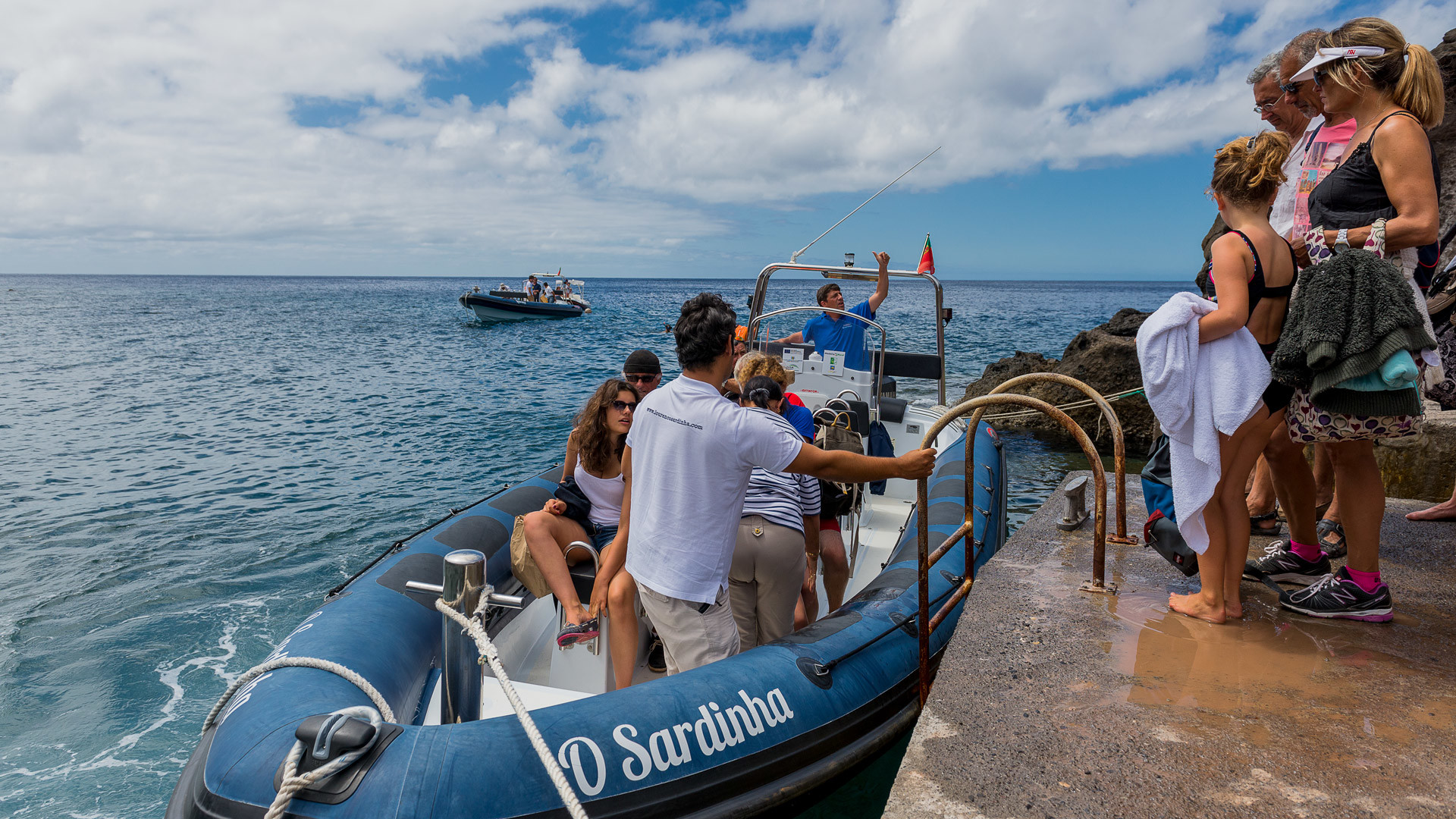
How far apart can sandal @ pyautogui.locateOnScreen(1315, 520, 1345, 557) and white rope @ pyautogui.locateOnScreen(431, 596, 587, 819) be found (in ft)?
9.03

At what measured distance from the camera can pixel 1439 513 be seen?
3.22 meters

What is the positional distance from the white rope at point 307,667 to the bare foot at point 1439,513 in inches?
163

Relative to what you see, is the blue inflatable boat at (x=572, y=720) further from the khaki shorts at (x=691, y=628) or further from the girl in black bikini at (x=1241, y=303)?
the girl in black bikini at (x=1241, y=303)

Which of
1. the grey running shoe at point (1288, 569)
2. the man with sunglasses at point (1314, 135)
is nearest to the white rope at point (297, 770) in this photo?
the grey running shoe at point (1288, 569)

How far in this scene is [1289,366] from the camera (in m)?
2.19

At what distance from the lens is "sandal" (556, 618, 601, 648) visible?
292cm

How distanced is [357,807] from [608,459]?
1.79 metres

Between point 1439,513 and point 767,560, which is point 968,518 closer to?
point 767,560

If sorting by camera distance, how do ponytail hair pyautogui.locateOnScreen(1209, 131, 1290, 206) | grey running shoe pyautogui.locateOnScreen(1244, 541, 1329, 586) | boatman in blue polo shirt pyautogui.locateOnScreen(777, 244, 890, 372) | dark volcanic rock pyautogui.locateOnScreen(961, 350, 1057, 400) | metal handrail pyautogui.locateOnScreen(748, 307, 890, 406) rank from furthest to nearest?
dark volcanic rock pyautogui.locateOnScreen(961, 350, 1057, 400) < boatman in blue polo shirt pyautogui.locateOnScreen(777, 244, 890, 372) < metal handrail pyautogui.locateOnScreen(748, 307, 890, 406) < grey running shoe pyautogui.locateOnScreen(1244, 541, 1329, 586) < ponytail hair pyautogui.locateOnScreen(1209, 131, 1290, 206)

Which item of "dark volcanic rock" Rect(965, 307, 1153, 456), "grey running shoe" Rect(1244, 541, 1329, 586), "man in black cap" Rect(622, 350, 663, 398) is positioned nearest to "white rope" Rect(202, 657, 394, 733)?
"man in black cap" Rect(622, 350, 663, 398)

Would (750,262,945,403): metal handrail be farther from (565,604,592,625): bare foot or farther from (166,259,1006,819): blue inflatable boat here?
(565,604,592,625): bare foot

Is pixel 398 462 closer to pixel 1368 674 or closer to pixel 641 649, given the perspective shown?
pixel 641 649

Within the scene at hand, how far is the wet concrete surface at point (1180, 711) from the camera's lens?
5.14ft

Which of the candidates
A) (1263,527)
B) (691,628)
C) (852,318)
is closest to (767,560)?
(691,628)
